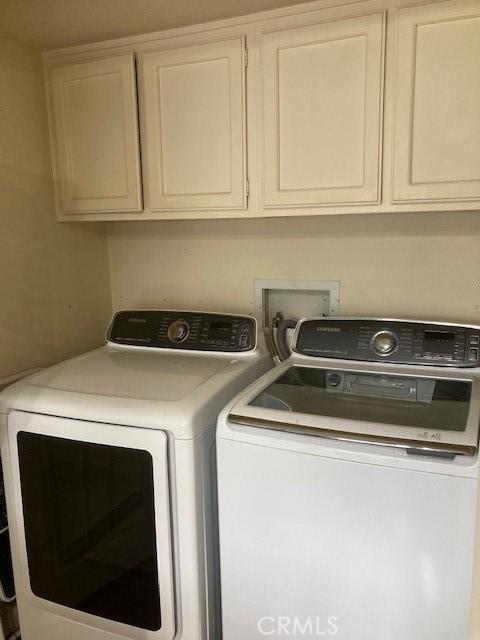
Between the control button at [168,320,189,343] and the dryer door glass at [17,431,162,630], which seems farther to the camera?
the control button at [168,320,189,343]

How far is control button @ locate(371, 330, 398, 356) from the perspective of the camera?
5.70 feet

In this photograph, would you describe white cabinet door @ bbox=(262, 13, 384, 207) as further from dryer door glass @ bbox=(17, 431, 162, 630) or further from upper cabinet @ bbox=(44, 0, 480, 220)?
dryer door glass @ bbox=(17, 431, 162, 630)

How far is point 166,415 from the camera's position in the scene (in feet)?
4.70

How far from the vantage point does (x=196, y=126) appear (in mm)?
1813

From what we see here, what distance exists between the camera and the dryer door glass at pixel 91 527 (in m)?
1.52

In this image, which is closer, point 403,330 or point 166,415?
point 166,415

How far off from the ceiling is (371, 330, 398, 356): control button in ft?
3.47

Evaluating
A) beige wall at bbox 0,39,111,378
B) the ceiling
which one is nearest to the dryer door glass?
beige wall at bbox 0,39,111,378

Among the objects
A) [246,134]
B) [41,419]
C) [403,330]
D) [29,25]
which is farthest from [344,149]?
[41,419]

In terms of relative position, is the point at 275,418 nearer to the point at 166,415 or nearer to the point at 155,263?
the point at 166,415

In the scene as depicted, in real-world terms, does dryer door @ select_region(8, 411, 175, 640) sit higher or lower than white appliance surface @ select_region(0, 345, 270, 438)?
lower

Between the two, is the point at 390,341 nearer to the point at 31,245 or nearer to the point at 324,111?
the point at 324,111

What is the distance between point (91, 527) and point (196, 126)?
1329mm

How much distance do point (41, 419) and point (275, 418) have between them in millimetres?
699
